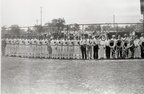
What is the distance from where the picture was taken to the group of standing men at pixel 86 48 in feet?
53.6

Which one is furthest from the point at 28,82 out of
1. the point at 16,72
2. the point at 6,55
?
the point at 6,55

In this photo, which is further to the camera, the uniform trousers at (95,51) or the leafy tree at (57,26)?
the leafy tree at (57,26)

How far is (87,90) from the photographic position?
7.61m

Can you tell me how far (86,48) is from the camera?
1661 cm

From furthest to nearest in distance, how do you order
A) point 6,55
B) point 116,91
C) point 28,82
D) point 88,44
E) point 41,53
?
point 6,55 → point 41,53 → point 88,44 → point 28,82 → point 116,91

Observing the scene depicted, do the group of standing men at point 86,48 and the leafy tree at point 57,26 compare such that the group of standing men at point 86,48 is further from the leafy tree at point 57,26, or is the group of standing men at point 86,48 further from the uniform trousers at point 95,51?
the leafy tree at point 57,26

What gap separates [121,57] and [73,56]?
3.45 meters

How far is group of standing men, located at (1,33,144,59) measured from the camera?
1634 centimetres

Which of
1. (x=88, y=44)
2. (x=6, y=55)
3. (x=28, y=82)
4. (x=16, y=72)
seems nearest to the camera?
(x=28, y=82)

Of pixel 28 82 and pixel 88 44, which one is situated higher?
pixel 88 44

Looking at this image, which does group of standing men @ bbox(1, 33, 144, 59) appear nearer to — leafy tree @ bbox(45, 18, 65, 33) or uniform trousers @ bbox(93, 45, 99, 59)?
uniform trousers @ bbox(93, 45, 99, 59)

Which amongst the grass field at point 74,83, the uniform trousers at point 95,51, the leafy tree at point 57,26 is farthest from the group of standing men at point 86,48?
the grass field at point 74,83

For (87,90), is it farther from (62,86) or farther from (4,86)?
(4,86)

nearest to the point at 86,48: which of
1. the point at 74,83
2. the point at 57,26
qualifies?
the point at 74,83
